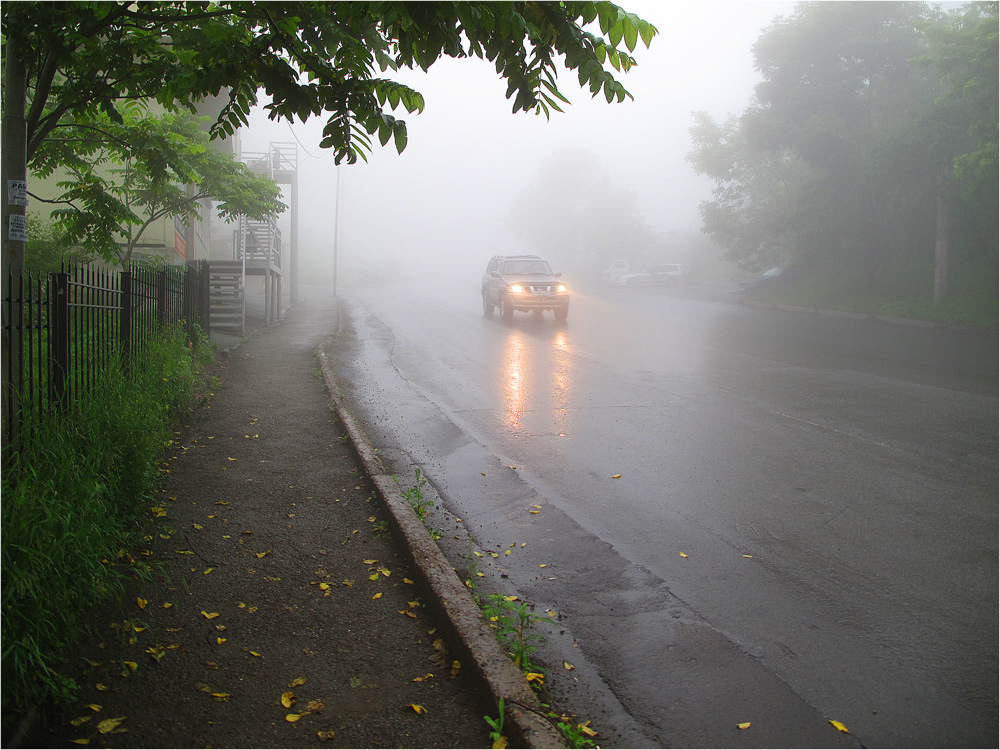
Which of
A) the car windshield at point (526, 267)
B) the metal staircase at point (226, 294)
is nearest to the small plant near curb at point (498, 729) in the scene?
the metal staircase at point (226, 294)

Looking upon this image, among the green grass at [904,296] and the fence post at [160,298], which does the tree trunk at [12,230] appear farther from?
the green grass at [904,296]

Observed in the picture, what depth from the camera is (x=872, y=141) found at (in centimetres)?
2645

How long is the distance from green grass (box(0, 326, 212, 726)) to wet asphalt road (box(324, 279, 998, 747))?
2.28 metres

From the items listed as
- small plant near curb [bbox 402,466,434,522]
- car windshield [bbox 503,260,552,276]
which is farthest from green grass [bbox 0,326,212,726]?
car windshield [bbox 503,260,552,276]

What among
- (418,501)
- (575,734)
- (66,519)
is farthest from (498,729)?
(418,501)

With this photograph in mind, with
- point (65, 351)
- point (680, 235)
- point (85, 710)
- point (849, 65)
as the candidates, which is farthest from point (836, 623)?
point (680, 235)

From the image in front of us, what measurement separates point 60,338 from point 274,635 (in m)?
3.38

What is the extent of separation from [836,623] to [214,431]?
21.1ft

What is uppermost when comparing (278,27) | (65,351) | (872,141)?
(872,141)

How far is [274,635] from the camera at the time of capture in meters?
3.80

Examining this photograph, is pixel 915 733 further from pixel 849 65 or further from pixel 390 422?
pixel 849 65

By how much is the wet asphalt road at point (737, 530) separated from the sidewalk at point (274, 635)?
0.68 metres

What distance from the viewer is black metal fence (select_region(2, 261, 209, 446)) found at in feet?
15.8

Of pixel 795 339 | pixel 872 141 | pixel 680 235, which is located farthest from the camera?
pixel 680 235
